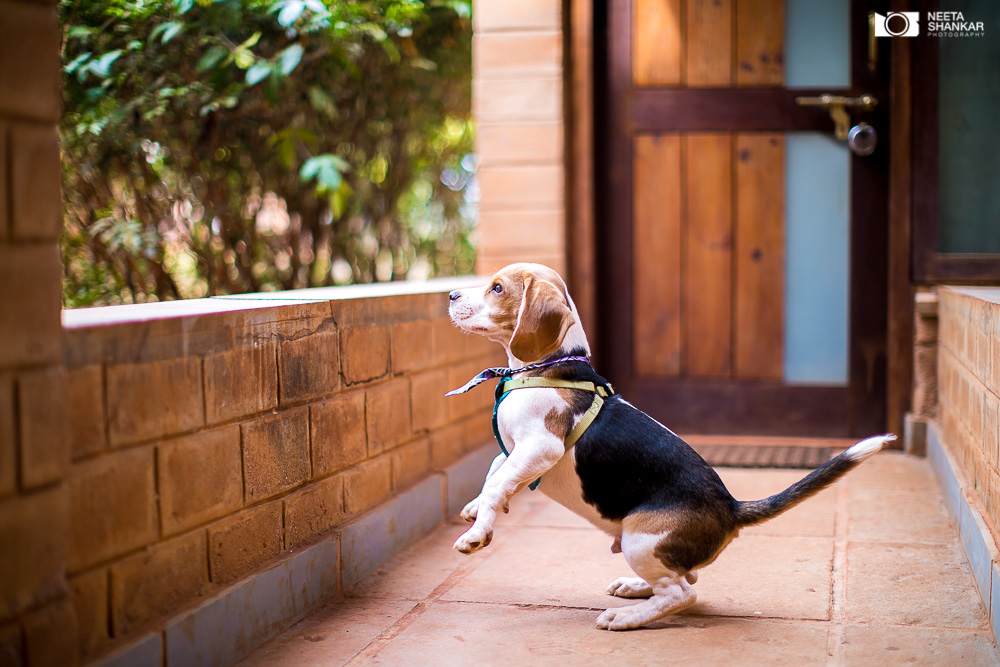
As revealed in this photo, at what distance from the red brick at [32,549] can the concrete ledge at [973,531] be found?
227 cm

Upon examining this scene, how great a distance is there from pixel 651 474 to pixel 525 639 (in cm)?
58

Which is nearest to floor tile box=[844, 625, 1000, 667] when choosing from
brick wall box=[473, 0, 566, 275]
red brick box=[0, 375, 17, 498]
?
red brick box=[0, 375, 17, 498]

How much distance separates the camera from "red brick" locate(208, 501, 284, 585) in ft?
7.91

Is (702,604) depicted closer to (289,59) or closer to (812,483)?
(812,483)

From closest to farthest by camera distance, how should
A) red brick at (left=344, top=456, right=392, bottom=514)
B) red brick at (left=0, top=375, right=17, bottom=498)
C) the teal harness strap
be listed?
red brick at (left=0, top=375, right=17, bottom=498)
the teal harness strap
red brick at (left=344, top=456, right=392, bottom=514)

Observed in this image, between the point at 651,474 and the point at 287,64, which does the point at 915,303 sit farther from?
the point at 287,64

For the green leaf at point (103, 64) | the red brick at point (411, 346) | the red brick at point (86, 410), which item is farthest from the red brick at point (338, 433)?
the green leaf at point (103, 64)

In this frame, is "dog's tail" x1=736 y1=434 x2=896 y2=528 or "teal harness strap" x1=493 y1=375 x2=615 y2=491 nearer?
"dog's tail" x1=736 y1=434 x2=896 y2=528

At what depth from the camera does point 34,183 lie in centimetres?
180

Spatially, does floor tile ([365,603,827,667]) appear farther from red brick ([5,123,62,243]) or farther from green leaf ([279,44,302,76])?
green leaf ([279,44,302,76])

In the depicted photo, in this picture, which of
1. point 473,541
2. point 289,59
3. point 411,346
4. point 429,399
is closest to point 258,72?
point 289,59

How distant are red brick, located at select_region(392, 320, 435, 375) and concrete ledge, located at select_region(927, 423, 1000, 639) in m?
2.05
